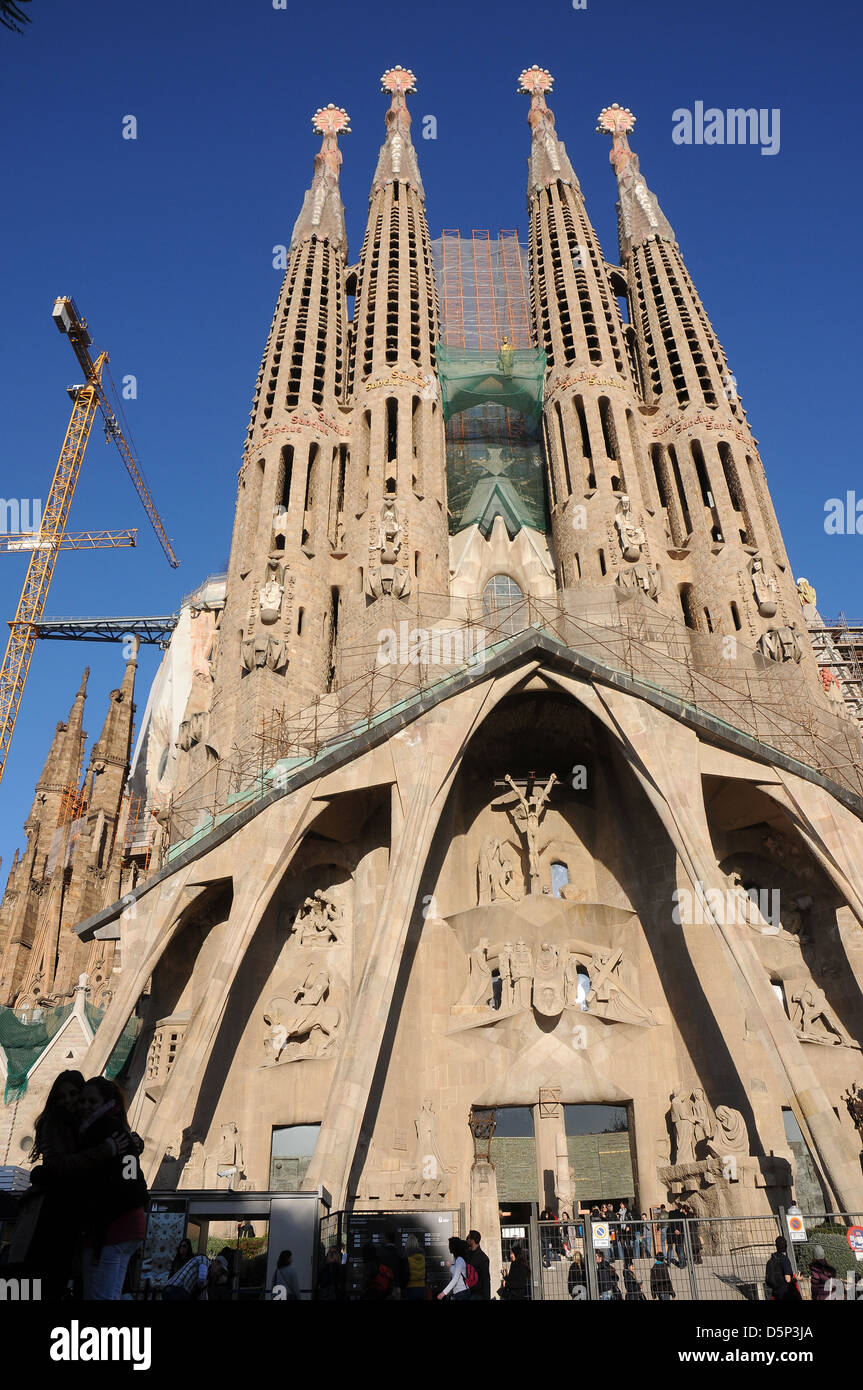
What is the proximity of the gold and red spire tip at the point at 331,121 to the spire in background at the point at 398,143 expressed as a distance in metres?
1.85

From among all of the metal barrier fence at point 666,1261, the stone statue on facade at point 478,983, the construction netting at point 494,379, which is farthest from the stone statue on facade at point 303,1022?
the construction netting at point 494,379

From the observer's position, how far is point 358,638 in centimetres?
2430

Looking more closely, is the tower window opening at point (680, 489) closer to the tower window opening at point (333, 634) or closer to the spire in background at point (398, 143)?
the tower window opening at point (333, 634)

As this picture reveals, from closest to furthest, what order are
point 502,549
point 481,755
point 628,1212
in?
point 628,1212, point 481,755, point 502,549

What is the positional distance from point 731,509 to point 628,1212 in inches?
710

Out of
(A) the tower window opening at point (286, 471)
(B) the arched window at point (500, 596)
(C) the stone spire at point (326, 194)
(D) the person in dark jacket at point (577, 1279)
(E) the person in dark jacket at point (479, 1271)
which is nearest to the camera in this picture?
(E) the person in dark jacket at point (479, 1271)

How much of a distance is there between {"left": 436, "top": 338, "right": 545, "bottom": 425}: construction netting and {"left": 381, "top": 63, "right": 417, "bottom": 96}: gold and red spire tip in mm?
16865

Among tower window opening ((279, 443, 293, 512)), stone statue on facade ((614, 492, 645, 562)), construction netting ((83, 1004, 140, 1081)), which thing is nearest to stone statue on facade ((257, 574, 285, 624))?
tower window opening ((279, 443, 293, 512))

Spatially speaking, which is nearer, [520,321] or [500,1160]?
[500,1160]

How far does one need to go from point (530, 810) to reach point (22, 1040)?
17.5m

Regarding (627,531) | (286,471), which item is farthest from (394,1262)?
(286,471)

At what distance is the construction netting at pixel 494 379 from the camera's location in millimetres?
31920
